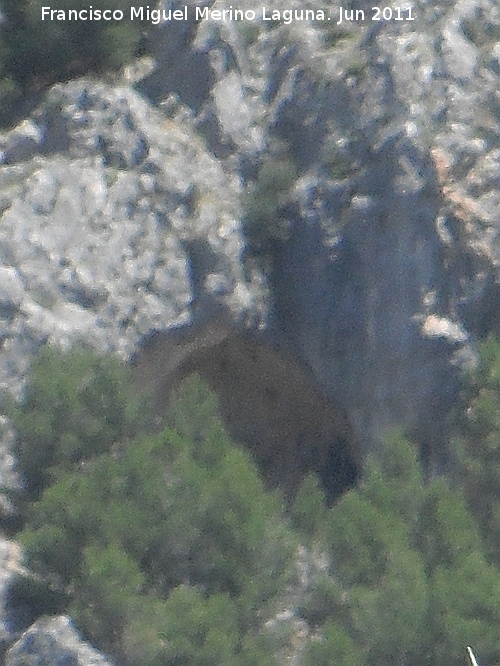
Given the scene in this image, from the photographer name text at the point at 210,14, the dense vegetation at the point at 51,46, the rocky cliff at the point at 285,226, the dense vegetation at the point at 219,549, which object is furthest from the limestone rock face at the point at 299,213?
the dense vegetation at the point at 219,549

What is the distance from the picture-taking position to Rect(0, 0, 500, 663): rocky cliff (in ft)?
29.9

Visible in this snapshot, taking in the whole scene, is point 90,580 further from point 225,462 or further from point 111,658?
point 225,462

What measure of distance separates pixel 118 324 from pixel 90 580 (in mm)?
2781

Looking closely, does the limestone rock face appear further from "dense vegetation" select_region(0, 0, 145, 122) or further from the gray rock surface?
the gray rock surface

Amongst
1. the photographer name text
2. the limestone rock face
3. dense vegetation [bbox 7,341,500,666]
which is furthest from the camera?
the photographer name text

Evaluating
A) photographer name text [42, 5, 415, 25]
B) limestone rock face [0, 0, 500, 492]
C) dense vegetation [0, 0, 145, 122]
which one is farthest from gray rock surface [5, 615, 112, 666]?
photographer name text [42, 5, 415, 25]

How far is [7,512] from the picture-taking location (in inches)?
324

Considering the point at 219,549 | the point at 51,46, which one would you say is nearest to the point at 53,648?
the point at 219,549

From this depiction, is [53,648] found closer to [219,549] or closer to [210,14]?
[219,549]

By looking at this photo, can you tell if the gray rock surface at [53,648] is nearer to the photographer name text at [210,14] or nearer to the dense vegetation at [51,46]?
the dense vegetation at [51,46]

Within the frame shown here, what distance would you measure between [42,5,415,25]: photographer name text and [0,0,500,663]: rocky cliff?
0.08 meters

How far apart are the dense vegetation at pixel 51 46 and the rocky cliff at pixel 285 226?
0.32 m

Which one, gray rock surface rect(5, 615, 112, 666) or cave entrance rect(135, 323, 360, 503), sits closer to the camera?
gray rock surface rect(5, 615, 112, 666)

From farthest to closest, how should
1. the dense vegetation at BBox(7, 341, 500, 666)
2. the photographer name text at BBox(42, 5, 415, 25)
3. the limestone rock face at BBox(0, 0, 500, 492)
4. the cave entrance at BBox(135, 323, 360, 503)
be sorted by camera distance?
1. the photographer name text at BBox(42, 5, 415, 25)
2. the cave entrance at BBox(135, 323, 360, 503)
3. the limestone rock face at BBox(0, 0, 500, 492)
4. the dense vegetation at BBox(7, 341, 500, 666)
